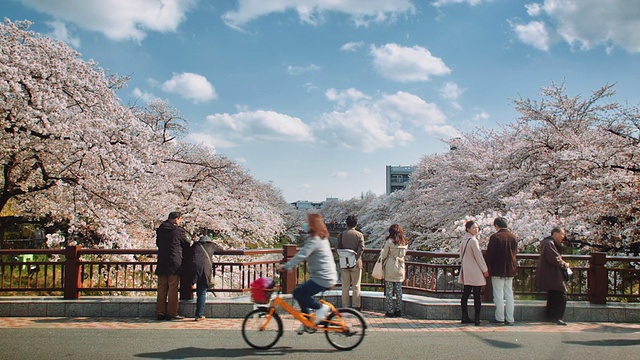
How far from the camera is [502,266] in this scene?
839 centimetres

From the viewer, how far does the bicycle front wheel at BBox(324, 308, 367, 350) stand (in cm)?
639

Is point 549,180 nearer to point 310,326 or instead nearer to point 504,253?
point 504,253

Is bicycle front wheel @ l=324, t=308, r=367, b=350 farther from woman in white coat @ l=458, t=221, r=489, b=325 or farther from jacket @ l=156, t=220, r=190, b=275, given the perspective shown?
jacket @ l=156, t=220, r=190, b=275

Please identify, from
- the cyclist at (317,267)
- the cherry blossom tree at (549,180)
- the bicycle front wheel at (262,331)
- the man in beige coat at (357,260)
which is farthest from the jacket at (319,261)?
the cherry blossom tree at (549,180)

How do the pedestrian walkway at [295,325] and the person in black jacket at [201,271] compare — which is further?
the person in black jacket at [201,271]

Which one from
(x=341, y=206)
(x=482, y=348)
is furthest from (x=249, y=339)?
(x=341, y=206)

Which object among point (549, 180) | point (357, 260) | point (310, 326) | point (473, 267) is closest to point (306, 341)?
point (310, 326)

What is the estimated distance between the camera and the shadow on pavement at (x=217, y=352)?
6.09 m

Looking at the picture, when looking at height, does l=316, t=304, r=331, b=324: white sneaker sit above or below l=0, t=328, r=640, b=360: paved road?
above

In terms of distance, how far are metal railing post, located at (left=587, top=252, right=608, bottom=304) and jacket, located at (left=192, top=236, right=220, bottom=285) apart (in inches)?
294

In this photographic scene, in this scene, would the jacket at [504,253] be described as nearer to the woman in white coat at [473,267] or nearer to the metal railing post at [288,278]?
the woman in white coat at [473,267]

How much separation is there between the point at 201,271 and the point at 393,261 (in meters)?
3.55

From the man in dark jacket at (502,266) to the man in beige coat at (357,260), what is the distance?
2.37 meters

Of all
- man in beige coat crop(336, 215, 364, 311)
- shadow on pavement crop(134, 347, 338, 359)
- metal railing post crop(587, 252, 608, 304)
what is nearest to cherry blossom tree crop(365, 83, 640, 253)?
metal railing post crop(587, 252, 608, 304)
